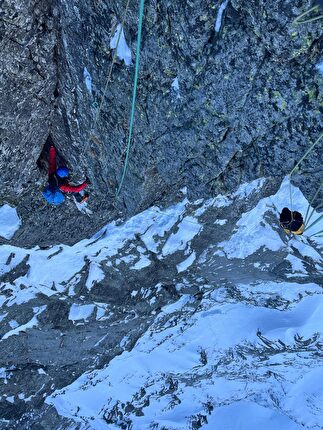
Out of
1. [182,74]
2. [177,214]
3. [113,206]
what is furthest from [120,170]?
[182,74]

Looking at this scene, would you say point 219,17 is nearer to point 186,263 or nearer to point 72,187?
point 72,187

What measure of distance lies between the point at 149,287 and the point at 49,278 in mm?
1976

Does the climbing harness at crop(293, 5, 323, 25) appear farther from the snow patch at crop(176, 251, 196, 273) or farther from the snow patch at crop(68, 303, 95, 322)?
the snow patch at crop(68, 303, 95, 322)

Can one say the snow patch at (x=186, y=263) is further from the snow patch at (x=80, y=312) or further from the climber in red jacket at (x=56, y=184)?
the climber in red jacket at (x=56, y=184)

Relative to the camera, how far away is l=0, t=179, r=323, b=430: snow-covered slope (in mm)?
6059

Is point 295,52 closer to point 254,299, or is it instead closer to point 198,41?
point 198,41

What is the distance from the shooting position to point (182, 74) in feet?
11.4

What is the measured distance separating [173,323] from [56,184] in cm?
370

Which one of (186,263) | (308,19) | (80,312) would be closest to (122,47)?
(308,19)

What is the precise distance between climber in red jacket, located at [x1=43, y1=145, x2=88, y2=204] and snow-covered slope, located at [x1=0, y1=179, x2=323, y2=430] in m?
1.10

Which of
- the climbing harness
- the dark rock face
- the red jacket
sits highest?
the climbing harness

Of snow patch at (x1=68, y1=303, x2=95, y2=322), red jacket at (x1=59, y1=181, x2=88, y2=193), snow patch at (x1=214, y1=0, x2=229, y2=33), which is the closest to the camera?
snow patch at (x1=214, y1=0, x2=229, y2=33)

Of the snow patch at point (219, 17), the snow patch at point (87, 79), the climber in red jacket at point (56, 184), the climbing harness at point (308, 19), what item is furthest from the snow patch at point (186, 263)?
the climbing harness at point (308, 19)

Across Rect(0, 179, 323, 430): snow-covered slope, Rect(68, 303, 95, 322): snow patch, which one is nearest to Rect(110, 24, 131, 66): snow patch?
Rect(0, 179, 323, 430): snow-covered slope
